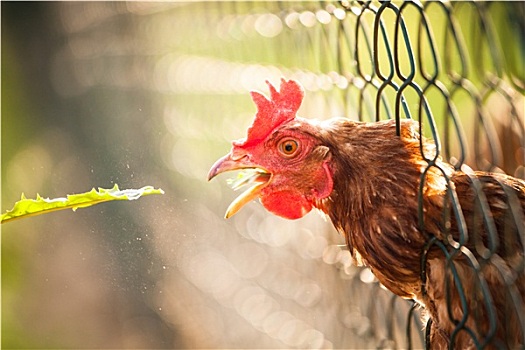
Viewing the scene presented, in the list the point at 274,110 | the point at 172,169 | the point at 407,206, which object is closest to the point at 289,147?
the point at 274,110

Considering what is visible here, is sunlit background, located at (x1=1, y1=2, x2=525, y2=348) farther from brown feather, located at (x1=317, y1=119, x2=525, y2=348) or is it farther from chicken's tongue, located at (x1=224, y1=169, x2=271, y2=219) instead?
brown feather, located at (x1=317, y1=119, x2=525, y2=348)

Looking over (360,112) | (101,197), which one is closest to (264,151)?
(360,112)

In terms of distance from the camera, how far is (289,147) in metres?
1.83

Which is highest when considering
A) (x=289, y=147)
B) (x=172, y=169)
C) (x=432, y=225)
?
(x=289, y=147)

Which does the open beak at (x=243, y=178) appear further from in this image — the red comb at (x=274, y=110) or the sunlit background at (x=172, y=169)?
the sunlit background at (x=172, y=169)

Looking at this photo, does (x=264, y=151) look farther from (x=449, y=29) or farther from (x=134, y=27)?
(x=134, y=27)

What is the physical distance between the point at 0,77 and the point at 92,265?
1821mm

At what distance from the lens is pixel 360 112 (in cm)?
199

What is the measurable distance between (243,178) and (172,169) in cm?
262

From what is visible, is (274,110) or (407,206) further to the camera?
(274,110)

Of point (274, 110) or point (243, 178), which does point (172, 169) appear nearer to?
point (243, 178)

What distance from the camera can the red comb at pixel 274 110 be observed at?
1.85 m

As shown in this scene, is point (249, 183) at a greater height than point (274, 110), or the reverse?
point (274, 110)

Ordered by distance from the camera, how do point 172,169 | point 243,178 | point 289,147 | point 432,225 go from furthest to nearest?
point 172,169 < point 243,178 < point 289,147 < point 432,225
